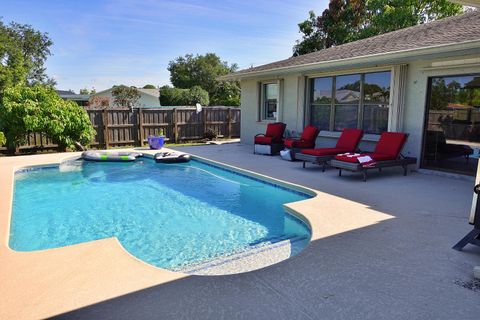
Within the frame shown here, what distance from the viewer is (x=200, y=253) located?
4598 mm

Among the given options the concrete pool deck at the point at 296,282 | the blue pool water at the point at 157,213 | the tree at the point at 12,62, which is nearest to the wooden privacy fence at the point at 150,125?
the blue pool water at the point at 157,213

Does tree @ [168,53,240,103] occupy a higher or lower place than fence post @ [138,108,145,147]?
higher

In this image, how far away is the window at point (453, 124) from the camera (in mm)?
7449

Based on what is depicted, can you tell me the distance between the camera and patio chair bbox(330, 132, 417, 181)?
7461 millimetres

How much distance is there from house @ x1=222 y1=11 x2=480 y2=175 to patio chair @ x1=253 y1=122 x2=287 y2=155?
2.06ft

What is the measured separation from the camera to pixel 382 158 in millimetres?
7734

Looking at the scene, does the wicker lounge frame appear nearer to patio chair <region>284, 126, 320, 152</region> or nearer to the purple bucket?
patio chair <region>284, 126, 320, 152</region>

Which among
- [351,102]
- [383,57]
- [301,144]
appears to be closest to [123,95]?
[301,144]

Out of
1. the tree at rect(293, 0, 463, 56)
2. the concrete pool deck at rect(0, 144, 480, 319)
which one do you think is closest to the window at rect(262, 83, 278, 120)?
the concrete pool deck at rect(0, 144, 480, 319)

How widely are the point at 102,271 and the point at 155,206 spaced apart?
3460 millimetres

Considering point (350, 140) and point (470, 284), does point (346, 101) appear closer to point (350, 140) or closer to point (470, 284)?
point (350, 140)

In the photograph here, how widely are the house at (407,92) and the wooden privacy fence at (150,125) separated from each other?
5.68 m

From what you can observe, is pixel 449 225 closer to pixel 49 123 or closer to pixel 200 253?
→ pixel 200 253

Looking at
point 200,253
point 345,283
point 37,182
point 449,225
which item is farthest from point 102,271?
point 37,182
